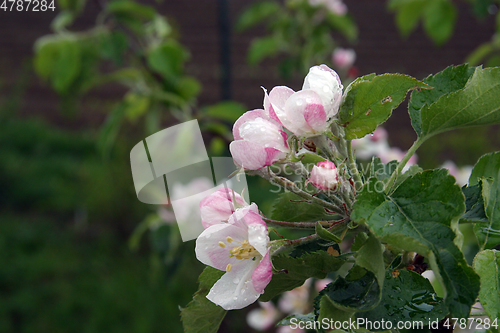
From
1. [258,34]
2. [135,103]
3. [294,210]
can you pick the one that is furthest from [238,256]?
[258,34]

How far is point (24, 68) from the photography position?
3797 mm

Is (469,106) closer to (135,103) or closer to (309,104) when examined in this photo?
(309,104)

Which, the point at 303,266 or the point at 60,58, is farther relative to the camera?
the point at 60,58

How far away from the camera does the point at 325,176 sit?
15.0 inches

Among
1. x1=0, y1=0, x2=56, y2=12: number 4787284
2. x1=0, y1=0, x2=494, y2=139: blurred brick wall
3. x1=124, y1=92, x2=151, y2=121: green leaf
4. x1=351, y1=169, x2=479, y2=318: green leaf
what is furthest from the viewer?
x1=0, y1=0, x2=494, y2=139: blurred brick wall

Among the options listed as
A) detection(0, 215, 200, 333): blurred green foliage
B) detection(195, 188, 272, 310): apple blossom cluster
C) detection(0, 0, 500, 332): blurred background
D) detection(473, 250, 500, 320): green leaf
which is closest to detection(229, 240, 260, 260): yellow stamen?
detection(195, 188, 272, 310): apple blossom cluster

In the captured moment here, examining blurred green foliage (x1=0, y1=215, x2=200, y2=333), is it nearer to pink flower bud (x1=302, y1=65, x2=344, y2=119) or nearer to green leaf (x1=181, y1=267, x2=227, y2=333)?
green leaf (x1=181, y1=267, x2=227, y2=333)

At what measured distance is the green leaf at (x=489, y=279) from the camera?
0.40 metres

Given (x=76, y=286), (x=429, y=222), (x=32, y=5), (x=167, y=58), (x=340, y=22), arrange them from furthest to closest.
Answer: (x=32, y=5) → (x=76, y=286) → (x=340, y=22) → (x=167, y=58) → (x=429, y=222)

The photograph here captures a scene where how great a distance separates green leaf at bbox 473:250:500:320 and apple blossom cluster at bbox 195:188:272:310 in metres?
0.20

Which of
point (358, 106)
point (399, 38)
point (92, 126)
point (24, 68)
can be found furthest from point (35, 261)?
point (399, 38)

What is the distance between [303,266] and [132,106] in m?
1.25

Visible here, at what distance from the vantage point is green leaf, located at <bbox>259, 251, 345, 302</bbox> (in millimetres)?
411

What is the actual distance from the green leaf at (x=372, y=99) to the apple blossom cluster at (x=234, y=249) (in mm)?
124
